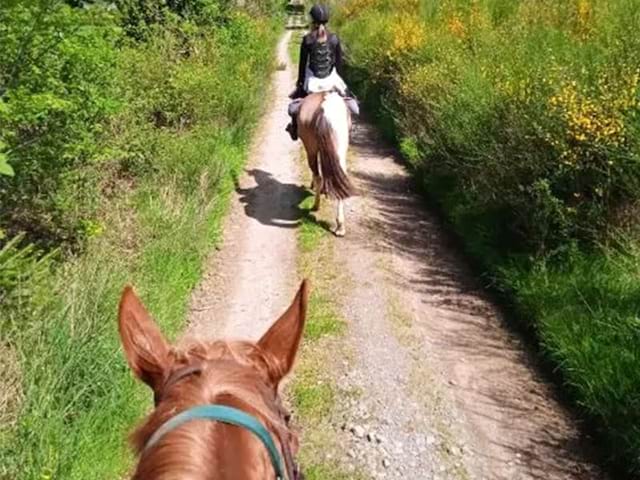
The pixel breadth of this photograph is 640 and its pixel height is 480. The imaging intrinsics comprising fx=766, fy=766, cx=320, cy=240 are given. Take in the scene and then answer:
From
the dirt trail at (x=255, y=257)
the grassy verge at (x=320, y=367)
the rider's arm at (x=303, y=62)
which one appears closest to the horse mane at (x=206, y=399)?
the grassy verge at (x=320, y=367)

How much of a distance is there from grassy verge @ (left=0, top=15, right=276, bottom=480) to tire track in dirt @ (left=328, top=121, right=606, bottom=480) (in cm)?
168

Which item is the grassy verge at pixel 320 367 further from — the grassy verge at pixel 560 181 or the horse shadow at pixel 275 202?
the grassy verge at pixel 560 181

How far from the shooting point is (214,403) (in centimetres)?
174

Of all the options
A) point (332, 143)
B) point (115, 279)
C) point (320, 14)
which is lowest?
point (115, 279)

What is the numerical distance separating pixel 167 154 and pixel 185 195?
85 cm

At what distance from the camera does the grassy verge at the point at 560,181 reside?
5758 mm

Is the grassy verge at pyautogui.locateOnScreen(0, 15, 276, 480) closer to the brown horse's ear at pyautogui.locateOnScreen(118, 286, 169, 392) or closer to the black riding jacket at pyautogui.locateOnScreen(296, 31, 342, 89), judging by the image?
the black riding jacket at pyautogui.locateOnScreen(296, 31, 342, 89)

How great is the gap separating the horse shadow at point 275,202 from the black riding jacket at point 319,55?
1581 mm

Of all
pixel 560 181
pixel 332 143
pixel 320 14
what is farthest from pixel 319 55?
pixel 560 181

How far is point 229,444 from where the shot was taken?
5.30 feet

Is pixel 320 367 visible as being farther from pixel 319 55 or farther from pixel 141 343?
pixel 319 55

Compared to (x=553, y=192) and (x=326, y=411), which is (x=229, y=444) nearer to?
(x=326, y=411)

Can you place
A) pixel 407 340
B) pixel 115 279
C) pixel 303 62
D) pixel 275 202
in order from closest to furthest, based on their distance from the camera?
1. pixel 115 279
2. pixel 407 340
3. pixel 303 62
4. pixel 275 202

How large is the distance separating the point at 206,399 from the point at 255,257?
6.96 metres
